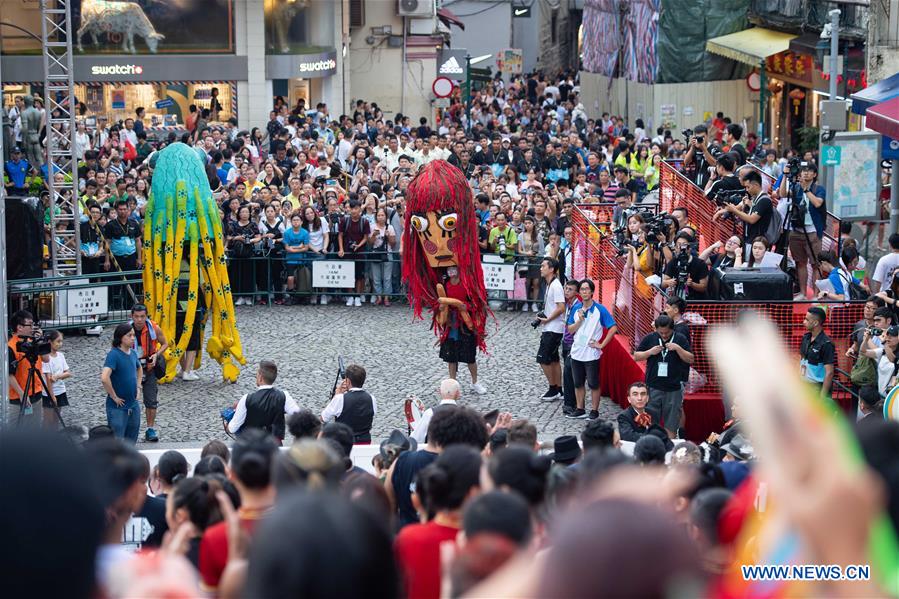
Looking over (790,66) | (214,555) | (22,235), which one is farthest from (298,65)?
(214,555)

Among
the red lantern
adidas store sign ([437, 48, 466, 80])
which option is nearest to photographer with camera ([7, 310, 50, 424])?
the red lantern

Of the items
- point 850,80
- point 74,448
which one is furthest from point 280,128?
point 74,448

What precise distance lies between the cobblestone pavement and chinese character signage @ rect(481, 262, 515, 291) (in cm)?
39

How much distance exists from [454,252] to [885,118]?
6.60 m

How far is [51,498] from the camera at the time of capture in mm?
2223

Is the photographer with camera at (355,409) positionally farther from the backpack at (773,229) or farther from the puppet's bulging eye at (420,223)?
the backpack at (773,229)

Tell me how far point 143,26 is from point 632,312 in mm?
21124

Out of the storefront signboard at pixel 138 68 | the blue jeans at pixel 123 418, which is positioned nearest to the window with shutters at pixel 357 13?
the storefront signboard at pixel 138 68

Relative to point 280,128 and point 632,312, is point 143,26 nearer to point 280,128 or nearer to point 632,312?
point 280,128

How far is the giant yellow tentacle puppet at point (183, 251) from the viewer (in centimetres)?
1420

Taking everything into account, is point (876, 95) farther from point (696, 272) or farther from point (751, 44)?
point (751, 44)

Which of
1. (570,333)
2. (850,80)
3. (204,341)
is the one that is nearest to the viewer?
(570,333)

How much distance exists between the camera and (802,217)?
1484 cm

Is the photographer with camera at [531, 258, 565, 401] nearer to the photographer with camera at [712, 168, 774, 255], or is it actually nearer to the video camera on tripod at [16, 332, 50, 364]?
the photographer with camera at [712, 168, 774, 255]
